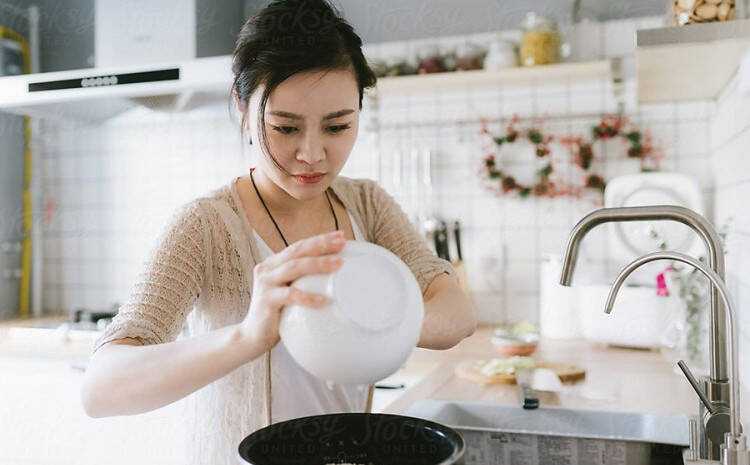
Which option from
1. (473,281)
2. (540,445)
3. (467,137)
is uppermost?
(467,137)

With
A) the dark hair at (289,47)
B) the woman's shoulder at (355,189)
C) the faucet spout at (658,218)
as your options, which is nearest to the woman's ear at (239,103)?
the dark hair at (289,47)

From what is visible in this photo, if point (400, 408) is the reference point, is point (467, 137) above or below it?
above

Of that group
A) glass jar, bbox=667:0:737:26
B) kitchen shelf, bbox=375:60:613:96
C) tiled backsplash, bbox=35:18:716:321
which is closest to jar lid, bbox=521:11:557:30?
kitchen shelf, bbox=375:60:613:96

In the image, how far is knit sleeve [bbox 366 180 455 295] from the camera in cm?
106

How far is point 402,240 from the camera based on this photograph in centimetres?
114

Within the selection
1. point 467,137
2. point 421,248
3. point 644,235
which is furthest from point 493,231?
point 421,248

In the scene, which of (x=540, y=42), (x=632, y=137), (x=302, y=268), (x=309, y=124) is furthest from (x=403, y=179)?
(x=302, y=268)

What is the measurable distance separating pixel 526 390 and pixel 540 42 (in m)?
1.22

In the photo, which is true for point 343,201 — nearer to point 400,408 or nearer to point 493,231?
point 400,408

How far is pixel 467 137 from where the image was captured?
8.37ft

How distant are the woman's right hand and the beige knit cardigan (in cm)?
25

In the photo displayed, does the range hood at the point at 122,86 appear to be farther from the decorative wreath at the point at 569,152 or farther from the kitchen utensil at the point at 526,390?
the kitchen utensil at the point at 526,390

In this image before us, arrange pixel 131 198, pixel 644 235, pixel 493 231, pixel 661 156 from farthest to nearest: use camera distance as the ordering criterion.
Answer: pixel 131 198 < pixel 493 231 < pixel 661 156 < pixel 644 235

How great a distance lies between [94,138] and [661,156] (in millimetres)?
2277
